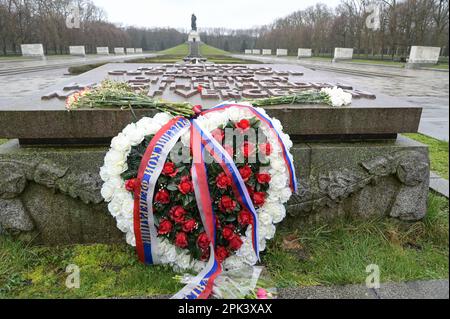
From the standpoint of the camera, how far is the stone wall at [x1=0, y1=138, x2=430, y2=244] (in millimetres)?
2588

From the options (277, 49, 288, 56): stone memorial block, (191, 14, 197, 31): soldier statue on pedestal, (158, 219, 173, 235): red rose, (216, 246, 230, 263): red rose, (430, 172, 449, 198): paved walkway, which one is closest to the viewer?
(158, 219, 173, 235): red rose

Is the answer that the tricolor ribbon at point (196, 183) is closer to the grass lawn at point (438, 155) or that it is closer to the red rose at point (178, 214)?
the red rose at point (178, 214)

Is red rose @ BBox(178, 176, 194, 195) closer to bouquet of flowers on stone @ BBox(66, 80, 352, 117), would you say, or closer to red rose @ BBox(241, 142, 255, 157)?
red rose @ BBox(241, 142, 255, 157)

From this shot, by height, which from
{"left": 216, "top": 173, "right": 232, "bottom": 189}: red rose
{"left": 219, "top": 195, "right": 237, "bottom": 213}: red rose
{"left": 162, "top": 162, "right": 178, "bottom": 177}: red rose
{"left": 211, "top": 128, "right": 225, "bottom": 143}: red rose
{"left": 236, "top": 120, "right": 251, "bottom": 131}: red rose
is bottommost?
{"left": 219, "top": 195, "right": 237, "bottom": 213}: red rose

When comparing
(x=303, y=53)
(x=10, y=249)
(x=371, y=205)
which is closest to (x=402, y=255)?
(x=371, y=205)

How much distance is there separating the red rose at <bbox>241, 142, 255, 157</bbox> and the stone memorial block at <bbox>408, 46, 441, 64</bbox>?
26.8 metres

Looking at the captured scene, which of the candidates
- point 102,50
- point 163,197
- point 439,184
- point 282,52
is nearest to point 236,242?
point 163,197

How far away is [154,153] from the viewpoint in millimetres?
2203

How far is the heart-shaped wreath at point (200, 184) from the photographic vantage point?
221cm

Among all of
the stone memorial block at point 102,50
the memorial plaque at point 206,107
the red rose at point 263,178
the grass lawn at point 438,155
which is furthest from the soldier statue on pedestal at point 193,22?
the red rose at point 263,178

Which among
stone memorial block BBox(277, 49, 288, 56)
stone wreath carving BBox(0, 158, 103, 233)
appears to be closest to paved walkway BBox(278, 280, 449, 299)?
stone wreath carving BBox(0, 158, 103, 233)

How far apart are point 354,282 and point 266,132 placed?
118cm

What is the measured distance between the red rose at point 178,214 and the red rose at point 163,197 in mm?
A: 70
